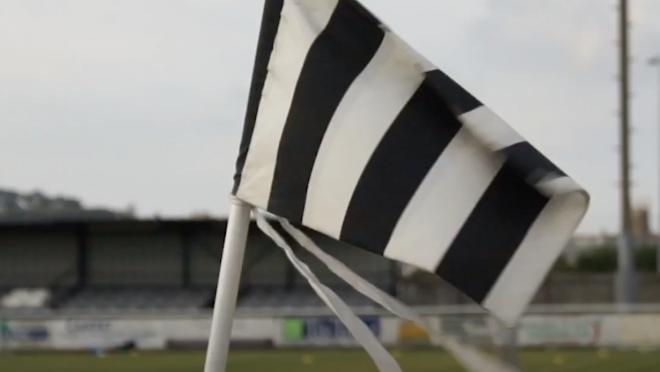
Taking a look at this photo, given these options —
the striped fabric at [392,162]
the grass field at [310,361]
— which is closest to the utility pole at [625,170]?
the grass field at [310,361]

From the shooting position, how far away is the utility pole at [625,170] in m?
30.7

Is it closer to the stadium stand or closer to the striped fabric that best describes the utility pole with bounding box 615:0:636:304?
the stadium stand

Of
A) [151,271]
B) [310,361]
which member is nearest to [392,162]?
[310,361]

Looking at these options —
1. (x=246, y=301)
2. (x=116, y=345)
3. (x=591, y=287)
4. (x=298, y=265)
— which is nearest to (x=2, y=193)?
(x=246, y=301)

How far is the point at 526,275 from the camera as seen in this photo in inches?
146

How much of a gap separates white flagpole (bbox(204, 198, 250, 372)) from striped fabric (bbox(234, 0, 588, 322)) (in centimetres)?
18

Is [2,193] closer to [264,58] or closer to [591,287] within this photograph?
[591,287]

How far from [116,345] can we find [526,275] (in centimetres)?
2787

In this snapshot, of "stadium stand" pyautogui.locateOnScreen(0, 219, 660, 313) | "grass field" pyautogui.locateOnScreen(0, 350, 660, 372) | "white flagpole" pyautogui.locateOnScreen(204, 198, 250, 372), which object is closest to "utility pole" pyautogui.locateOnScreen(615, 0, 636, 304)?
"grass field" pyautogui.locateOnScreen(0, 350, 660, 372)

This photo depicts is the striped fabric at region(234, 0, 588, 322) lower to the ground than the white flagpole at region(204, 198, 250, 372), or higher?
higher

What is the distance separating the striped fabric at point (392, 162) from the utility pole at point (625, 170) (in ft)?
89.7

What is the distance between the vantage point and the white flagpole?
4.11 m

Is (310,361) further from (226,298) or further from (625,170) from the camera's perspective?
(226,298)

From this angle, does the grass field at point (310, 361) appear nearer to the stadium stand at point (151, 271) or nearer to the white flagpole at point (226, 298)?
the stadium stand at point (151, 271)
